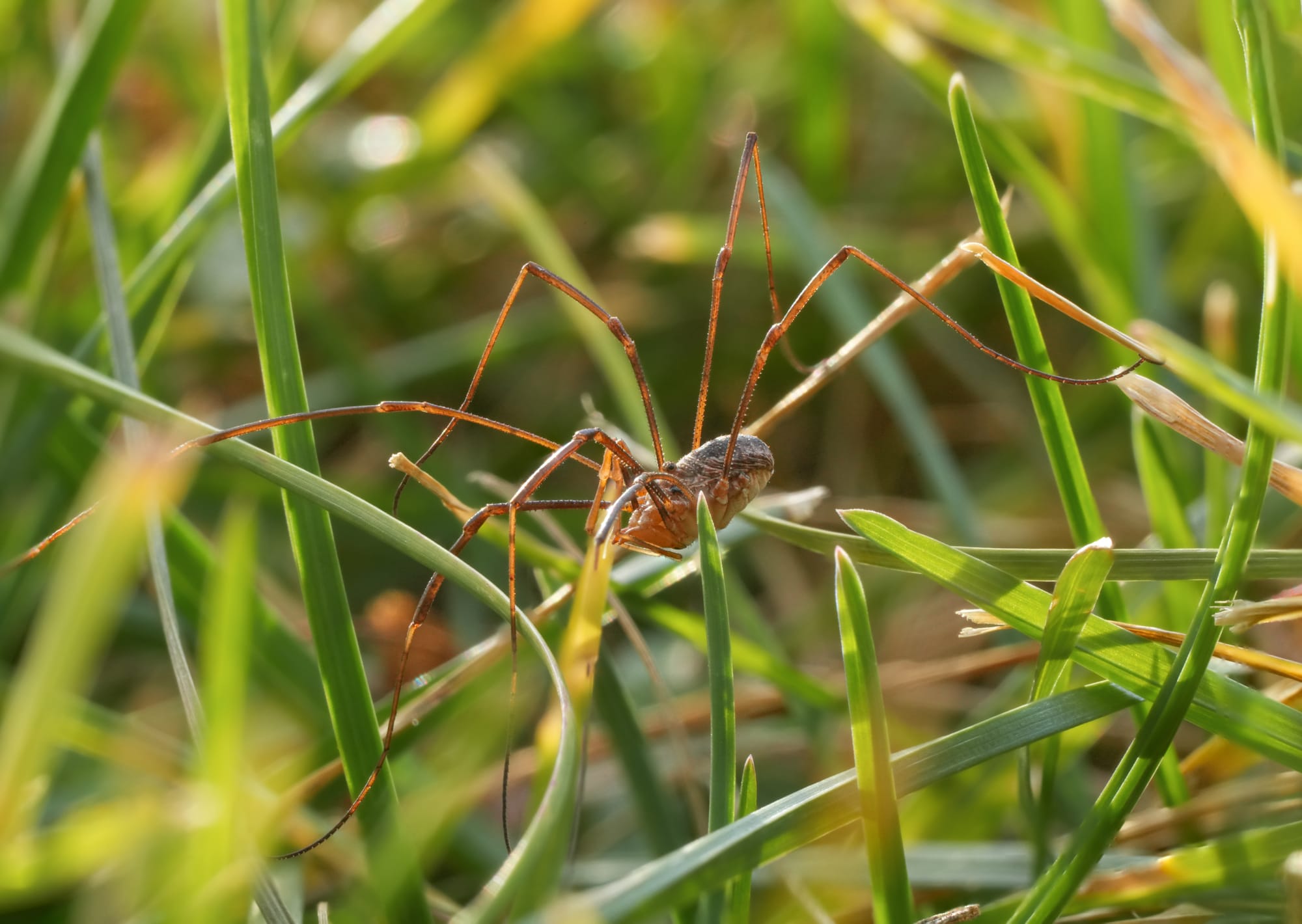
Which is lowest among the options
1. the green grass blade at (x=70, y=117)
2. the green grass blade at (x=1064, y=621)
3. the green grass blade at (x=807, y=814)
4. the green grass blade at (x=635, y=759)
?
the green grass blade at (x=635, y=759)

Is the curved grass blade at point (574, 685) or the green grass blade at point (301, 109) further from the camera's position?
the green grass blade at point (301, 109)

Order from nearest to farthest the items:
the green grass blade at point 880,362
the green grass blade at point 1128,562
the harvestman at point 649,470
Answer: the green grass blade at point 1128,562 → the harvestman at point 649,470 → the green grass blade at point 880,362

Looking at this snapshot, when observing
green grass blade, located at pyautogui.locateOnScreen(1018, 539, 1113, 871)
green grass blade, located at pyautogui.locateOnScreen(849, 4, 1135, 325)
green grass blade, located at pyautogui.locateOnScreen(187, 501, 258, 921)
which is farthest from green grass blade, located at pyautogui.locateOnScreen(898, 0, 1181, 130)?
green grass blade, located at pyautogui.locateOnScreen(187, 501, 258, 921)

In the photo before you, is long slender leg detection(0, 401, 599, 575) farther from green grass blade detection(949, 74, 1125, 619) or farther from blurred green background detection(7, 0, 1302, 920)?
green grass blade detection(949, 74, 1125, 619)

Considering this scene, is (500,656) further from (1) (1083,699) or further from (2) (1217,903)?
(2) (1217,903)

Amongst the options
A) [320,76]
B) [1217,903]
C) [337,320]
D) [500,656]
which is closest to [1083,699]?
[1217,903]

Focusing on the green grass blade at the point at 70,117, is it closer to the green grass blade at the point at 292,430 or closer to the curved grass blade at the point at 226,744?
the green grass blade at the point at 292,430

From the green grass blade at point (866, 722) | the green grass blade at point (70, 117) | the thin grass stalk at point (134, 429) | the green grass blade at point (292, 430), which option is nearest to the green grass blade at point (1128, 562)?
the green grass blade at point (866, 722)
